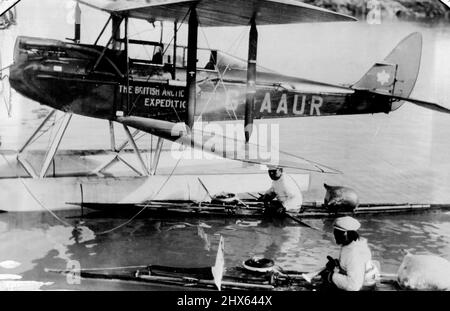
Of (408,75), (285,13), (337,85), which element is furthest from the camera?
(337,85)

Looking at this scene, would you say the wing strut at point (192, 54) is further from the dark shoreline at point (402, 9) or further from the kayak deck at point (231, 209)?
the dark shoreline at point (402, 9)

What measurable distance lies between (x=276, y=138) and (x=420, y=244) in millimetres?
1857

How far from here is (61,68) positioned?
482cm

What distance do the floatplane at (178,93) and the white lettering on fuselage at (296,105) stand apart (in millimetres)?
12

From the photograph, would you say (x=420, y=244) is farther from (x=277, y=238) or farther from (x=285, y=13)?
(x=285, y=13)

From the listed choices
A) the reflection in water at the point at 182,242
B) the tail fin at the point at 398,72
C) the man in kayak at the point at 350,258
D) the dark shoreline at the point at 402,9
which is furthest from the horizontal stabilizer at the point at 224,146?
the dark shoreline at the point at 402,9

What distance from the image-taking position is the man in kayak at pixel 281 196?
198 inches

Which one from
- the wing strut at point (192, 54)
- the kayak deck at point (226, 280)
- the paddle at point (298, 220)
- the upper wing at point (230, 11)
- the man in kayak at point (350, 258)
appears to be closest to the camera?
the man in kayak at point (350, 258)

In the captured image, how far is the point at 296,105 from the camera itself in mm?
5543

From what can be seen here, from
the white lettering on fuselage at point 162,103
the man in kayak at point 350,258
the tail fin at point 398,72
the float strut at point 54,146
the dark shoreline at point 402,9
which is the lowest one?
the man in kayak at point 350,258

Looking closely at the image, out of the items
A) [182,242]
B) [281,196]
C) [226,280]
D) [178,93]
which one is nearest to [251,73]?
[178,93]

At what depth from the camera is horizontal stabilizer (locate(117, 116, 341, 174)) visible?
454 centimetres
